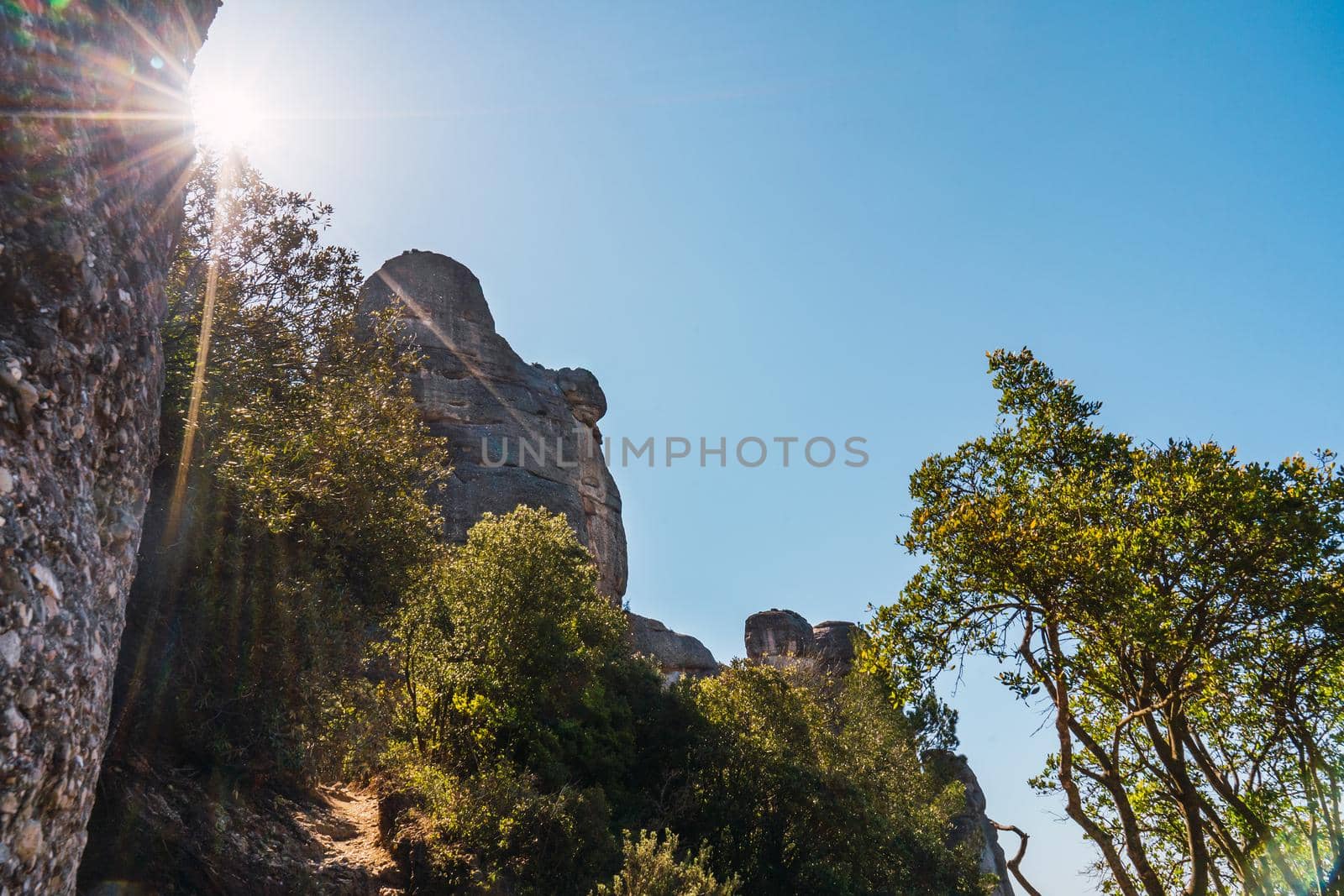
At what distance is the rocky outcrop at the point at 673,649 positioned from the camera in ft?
180

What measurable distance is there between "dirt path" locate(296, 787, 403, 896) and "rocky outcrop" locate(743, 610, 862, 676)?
46.2 meters

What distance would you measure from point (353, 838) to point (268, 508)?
7030mm

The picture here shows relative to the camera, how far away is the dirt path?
15.5 meters

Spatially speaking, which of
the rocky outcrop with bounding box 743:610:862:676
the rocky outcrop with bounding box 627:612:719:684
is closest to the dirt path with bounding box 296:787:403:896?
the rocky outcrop with bounding box 627:612:719:684

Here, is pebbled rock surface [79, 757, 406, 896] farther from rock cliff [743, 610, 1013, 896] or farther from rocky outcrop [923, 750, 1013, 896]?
rocky outcrop [923, 750, 1013, 896]

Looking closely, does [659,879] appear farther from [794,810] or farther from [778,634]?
[778,634]

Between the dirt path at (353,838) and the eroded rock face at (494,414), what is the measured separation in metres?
23.8

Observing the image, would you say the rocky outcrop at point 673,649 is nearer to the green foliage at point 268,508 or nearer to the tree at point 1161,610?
the green foliage at point 268,508

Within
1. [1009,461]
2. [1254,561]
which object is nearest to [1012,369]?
[1009,461]

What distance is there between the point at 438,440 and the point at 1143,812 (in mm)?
18972

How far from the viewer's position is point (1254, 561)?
11.7 meters

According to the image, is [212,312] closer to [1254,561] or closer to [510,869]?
[510,869]

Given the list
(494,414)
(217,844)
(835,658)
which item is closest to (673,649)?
(835,658)

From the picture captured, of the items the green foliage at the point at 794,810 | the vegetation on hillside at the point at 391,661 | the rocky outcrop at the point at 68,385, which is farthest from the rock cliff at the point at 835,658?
the rocky outcrop at the point at 68,385
